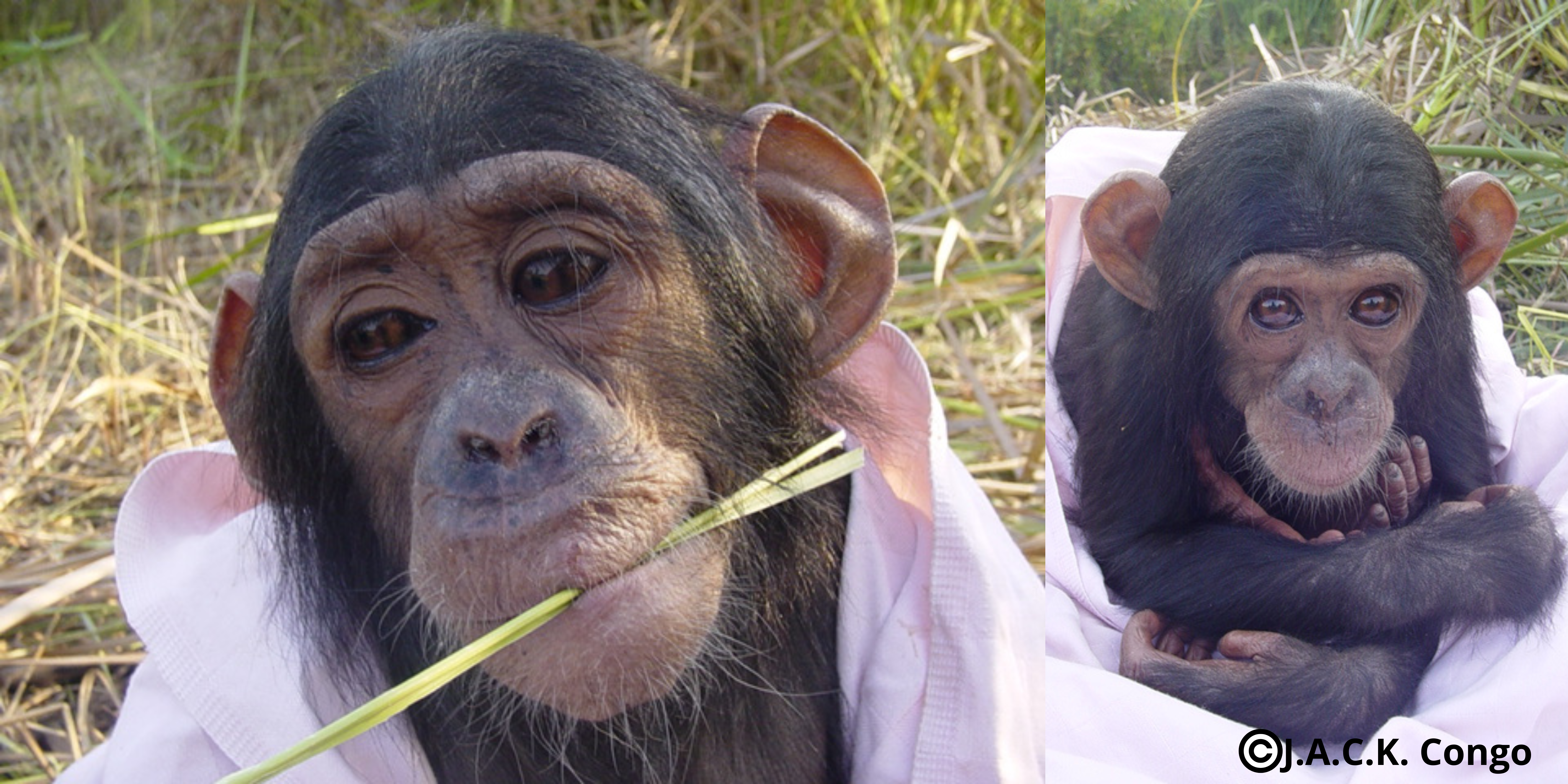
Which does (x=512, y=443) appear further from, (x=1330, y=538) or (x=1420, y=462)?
(x=1420, y=462)

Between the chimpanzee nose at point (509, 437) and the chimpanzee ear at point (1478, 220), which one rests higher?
the chimpanzee ear at point (1478, 220)

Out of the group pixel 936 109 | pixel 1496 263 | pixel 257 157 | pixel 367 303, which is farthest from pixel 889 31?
pixel 1496 263

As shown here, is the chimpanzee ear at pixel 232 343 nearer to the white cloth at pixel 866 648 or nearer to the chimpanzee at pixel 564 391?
the chimpanzee at pixel 564 391

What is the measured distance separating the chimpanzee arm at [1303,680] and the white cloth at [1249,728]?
25 mm

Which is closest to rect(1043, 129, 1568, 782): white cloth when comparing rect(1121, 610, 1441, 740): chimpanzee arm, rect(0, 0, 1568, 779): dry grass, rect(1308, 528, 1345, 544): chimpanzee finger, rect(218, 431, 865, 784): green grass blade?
rect(1121, 610, 1441, 740): chimpanzee arm

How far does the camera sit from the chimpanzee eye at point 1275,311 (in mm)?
1973

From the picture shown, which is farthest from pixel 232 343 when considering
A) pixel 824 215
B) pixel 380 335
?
pixel 824 215

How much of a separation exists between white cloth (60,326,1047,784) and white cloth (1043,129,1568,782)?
719mm

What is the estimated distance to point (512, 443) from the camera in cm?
220

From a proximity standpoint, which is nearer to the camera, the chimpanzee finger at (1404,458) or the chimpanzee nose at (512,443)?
the chimpanzee finger at (1404,458)

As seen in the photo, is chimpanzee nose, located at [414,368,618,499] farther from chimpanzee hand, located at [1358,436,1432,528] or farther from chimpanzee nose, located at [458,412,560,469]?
chimpanzee hand, located at [1358,436,1432,528]

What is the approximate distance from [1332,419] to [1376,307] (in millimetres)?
158

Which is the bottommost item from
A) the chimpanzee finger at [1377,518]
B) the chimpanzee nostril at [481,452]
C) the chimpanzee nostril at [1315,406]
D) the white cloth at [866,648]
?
the white cloth at [866,648]

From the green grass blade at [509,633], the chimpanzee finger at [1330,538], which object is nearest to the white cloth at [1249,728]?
the chimpanzee finger at [1330,538]
